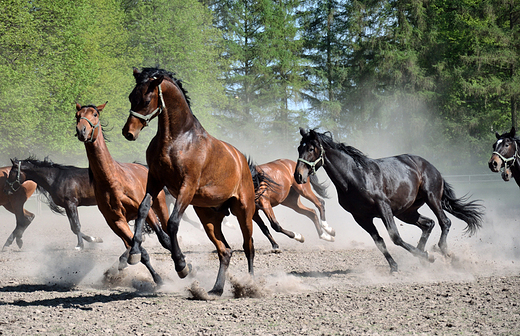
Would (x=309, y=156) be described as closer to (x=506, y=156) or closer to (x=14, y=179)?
(x=506, y=156)

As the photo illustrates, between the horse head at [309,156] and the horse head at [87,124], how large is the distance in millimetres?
2786

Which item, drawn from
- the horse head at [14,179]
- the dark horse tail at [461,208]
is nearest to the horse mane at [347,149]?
the dark horse tail at [461,208]

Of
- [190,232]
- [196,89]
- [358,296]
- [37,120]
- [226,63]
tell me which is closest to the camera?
[358,296]

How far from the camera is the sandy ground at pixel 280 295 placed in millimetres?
4348

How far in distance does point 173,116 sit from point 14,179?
23.0 ft

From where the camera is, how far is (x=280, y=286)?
6.07 metres

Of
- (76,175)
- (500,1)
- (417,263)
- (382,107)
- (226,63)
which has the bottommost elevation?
(417,263)

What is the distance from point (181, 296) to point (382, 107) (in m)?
29.4

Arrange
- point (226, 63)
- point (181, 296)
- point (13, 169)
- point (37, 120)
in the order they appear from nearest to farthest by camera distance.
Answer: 1. point (181, 296)
2. point (13, 169)
3. point (37, 120)
4. point (226, 63)

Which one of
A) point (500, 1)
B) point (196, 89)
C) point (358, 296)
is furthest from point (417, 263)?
point (196, 89)

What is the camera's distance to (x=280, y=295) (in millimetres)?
5750

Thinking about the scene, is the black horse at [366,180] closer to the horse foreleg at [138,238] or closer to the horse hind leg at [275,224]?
the horse hind leg at [275,224]

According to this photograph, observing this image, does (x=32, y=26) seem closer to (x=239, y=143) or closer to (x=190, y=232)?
(x=190, y=232)

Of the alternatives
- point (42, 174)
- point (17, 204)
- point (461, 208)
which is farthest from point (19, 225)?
point (461, 208)
